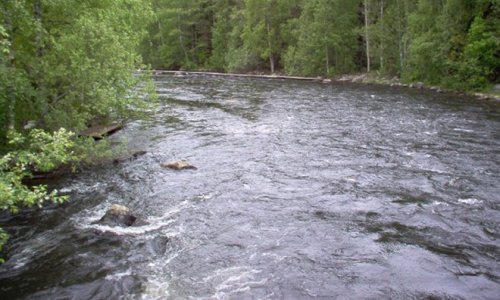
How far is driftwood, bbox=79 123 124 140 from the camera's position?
21481 mm

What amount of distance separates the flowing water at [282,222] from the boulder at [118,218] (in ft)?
1.00

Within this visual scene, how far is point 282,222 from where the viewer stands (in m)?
12.7

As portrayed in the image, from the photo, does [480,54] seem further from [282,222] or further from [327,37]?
[282,222]

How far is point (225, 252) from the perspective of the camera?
1115cm

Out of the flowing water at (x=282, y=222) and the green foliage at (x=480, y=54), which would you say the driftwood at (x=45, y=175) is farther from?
the green foliage at (x=480, y=54)

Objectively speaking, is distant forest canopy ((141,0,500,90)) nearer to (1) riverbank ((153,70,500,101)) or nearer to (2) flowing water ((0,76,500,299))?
(1) riverbank ((153,70,500,101))

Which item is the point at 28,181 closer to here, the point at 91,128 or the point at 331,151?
the point at 91,128

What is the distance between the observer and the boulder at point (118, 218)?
1265 cm

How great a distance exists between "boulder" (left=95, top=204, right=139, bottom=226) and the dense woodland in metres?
1.90

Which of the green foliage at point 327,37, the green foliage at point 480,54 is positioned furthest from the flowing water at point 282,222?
the green foliage at point 327,37

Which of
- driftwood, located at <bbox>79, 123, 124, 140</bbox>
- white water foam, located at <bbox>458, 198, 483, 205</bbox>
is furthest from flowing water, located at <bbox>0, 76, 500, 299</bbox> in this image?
driftwood, located at <bbox>79, 123, 124, 140</bbox>

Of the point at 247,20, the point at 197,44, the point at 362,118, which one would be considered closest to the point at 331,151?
the point at 362,118

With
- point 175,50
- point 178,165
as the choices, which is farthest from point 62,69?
point 175,50

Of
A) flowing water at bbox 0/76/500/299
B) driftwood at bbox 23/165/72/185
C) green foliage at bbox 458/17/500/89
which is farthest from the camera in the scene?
green foliage at bbox 458/17/500/89
